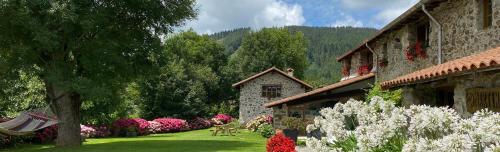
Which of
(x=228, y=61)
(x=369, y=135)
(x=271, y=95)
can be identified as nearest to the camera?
(x=369, y=135)

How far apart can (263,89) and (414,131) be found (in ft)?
123

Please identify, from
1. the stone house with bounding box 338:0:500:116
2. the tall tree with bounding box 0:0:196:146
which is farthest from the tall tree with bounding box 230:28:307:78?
the stone house with bounding box 338:0:500:116

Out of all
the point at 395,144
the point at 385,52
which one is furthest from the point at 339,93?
the point at 395,144

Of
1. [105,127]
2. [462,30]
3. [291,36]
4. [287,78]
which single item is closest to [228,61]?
[291,36]

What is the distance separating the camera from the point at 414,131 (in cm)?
580

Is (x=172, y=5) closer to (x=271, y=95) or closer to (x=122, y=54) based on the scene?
(x=122, y=54)

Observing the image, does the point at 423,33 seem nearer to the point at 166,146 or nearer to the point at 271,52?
the point at 166,146

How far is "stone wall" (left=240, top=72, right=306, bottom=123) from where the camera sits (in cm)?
4325

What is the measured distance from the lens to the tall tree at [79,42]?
20234 millimetres

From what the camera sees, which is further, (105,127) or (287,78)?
(287,78)

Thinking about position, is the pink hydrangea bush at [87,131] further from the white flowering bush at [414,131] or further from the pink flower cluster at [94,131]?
the white flowering bush at [414,131]

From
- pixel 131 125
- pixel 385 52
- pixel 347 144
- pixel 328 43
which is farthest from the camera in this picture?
pixel 328 43

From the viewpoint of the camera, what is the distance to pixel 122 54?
2353cm

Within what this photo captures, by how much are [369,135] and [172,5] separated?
19.1 meters
